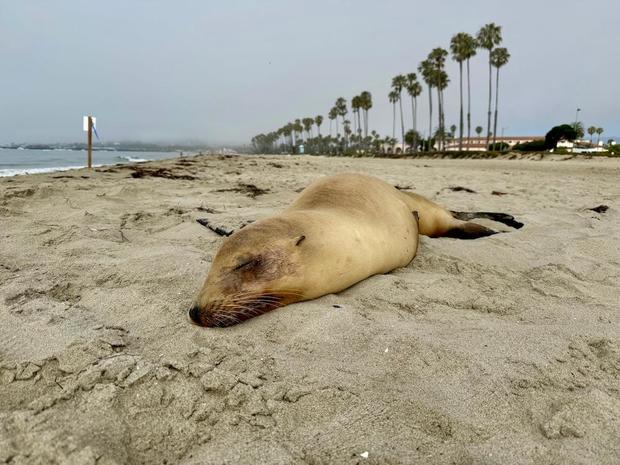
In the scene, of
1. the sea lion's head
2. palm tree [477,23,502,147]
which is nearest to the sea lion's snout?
the sea lion's head

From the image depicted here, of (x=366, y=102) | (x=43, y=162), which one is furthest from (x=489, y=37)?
(x=43, y=162)

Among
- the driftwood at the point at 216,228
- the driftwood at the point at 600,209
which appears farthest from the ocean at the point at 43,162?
the driftwood at the point at 600,209

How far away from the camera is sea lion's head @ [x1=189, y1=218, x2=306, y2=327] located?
2213 mm

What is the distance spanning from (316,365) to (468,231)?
3117 mm

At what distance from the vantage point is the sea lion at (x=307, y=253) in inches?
90.6

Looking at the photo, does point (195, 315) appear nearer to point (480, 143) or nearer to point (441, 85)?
point (441, 85)

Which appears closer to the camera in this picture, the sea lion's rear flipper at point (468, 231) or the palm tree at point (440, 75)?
the sea lion's rear flipper at point (468, 231)

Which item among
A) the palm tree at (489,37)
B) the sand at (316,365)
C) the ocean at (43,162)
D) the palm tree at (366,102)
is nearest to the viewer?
the sand at (316,365)

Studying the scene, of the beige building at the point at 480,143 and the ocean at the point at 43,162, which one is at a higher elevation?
the beige building at the point at 480,143

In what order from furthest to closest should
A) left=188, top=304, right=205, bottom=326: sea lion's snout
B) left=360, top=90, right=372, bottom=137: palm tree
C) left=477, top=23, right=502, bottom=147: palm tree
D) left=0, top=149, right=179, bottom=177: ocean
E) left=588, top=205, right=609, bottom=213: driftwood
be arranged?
left=360, top=90, right=372, bottom=137: palm tree
left=477, top=23, right=502, bottom=147: palm tree
left=0, top=149, right=179, bottom=177: ocean
left=588, top=205, right=609, bottom=213: driftwood
left=188, top=304, right=205, bottom=326: sea lion's snout

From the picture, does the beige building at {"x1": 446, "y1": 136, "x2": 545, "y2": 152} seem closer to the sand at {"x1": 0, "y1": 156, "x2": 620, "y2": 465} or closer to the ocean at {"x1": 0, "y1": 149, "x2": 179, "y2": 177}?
the ocean at {"x1": 0, "y1": 149, "x2": 179, "y2": 177}

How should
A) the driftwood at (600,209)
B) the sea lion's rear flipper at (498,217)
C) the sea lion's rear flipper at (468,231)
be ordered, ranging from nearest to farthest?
the sea lion's rear flipper at (468,231), the sea lion's rear flipper at (498,217), the driftwood at (600,209)

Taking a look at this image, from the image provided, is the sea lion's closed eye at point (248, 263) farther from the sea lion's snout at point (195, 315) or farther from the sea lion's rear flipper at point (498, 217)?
the sea lion's rear flipper at point (498, 217)

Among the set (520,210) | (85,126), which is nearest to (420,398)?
(520,210)
